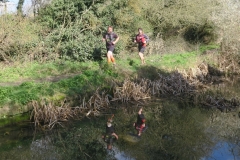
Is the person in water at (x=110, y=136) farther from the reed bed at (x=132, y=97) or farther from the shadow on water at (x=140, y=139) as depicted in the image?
the reed bed at (x=132, y=97)

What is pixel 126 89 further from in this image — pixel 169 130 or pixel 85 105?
pixel 169 130

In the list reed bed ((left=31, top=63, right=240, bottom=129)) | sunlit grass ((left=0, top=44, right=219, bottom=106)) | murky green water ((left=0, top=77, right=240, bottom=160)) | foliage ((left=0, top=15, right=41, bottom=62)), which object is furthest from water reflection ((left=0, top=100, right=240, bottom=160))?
foliage ((left=0, top=15, right=41, bottom=62))

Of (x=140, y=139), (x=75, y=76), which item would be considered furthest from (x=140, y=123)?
(x=75, y=76)

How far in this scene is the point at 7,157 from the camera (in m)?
8.52

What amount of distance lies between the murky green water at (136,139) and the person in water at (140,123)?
0.18 meters

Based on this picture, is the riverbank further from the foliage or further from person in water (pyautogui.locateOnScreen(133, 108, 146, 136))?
person in water (pyautogui.locateOnScreen(133, 108, 146, 136))

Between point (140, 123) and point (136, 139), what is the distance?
1663 millimetres

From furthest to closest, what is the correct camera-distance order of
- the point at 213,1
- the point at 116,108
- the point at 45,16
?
the point at 213,1
the point at 45,16
the point at 116,108

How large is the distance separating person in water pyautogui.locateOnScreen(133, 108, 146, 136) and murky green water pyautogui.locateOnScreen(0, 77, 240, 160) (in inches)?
7.1

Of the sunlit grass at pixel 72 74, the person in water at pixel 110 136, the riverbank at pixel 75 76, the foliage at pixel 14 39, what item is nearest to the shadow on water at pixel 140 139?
the person in water at pixel 110 136

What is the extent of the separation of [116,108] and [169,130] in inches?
111

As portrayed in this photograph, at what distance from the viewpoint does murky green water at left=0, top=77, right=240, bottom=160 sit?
8695 millimetres

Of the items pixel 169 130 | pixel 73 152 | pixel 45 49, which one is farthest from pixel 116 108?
pixel 45 49

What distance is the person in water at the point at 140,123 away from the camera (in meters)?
10.6
